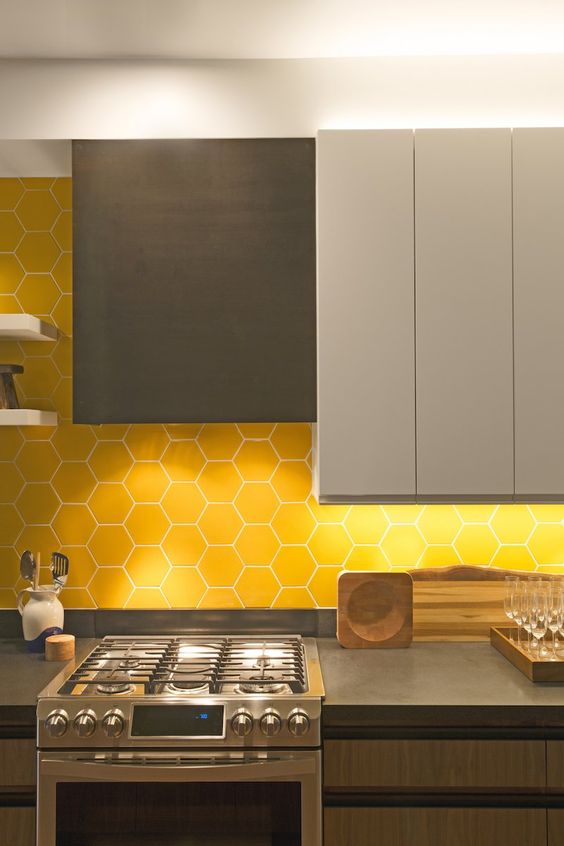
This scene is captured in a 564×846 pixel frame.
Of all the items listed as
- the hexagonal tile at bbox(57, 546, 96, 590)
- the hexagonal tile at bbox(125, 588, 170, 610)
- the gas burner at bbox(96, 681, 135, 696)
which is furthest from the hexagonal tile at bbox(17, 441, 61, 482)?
the gas burner at bbox(96, 681, 135, 696)

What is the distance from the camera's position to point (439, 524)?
2.65 meters

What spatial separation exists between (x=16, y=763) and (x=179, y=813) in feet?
1.44

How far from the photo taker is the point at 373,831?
1951 mm

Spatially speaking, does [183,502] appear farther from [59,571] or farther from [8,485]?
[8,485]

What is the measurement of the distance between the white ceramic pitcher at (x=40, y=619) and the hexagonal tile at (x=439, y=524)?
1.25 metres

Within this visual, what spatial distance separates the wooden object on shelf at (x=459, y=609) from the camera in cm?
257

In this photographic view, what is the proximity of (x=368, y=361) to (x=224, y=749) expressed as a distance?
113 centimetres

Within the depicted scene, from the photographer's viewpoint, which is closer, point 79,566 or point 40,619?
point 40,619

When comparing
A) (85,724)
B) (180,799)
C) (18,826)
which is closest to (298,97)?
(85,724)

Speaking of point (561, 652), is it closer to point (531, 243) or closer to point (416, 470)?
point (416, 470)

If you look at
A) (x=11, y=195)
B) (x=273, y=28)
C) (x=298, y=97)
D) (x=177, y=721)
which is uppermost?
(x=273, y=28)


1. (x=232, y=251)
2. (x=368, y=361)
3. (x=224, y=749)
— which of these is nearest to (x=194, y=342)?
(x=232, y=251)

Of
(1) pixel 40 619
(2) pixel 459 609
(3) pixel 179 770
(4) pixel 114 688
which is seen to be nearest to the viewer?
(3) pixel 179 770

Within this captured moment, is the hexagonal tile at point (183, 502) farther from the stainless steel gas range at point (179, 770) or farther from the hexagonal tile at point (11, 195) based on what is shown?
the hexagonal tile at point (11, 195)
